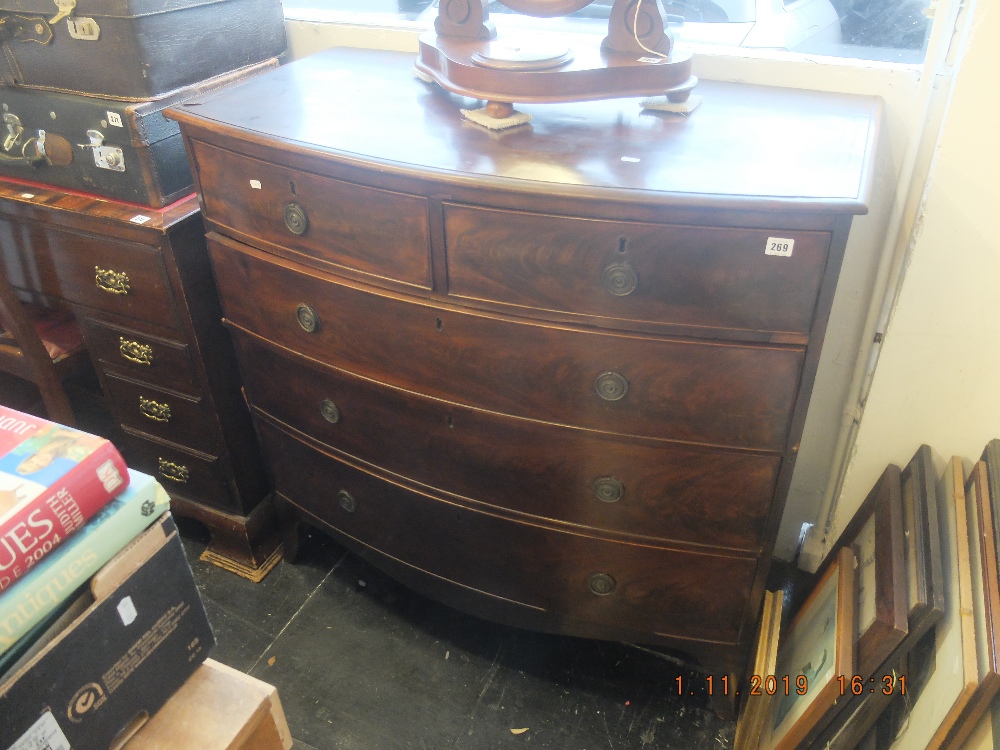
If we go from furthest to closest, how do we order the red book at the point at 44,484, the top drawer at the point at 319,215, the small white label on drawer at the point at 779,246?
the top drawer at the point at 319,215 → the small white label on drawer at the point at 779,246 → the red book at the point at 44,484

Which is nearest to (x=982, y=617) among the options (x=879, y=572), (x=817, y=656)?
(x=879, y=572)

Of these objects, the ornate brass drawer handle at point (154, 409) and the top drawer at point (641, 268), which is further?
the ornate brass drawer handle at point (154, 409)

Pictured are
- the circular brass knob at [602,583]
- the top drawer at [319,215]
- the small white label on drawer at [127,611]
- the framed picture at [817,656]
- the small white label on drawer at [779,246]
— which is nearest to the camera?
the small white label on drawer at [127,611]

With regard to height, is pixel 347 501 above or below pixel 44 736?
below

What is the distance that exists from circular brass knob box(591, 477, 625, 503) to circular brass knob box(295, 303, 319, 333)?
51 centimetres

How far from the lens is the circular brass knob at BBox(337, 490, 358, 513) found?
1.45 meters

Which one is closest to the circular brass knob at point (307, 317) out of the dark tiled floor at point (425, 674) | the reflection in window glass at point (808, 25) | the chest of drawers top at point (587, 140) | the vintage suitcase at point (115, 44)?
the chest of drawers top at point (587, 140)

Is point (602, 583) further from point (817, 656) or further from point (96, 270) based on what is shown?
point (96, 270)

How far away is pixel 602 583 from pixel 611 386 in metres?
0.41

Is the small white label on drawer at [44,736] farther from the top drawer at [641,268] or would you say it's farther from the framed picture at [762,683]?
the framed picture at [762,683]

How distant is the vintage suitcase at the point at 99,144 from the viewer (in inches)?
51.5

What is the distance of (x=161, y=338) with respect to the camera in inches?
57.1

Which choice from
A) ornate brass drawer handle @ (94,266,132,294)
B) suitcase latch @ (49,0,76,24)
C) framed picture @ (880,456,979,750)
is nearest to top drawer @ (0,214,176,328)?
ornate brass drawer handle @ (94,266,132,294)

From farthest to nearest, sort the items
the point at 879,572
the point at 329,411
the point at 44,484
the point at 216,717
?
the point at 329,411 → the point at 879,572 → the point at 216,717 → the point at 44,484
